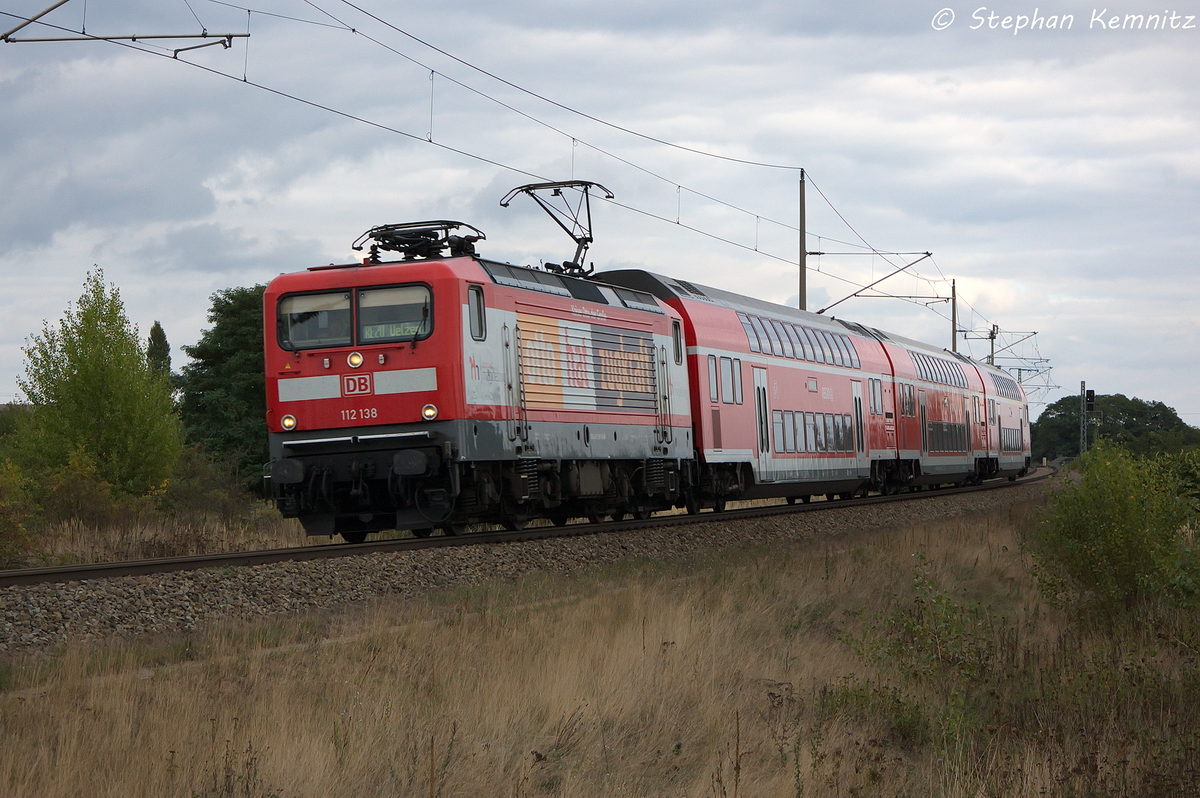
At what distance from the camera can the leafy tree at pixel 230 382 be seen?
58.2m

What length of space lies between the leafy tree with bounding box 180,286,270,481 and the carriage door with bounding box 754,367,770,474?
124 ft

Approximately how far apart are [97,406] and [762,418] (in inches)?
786

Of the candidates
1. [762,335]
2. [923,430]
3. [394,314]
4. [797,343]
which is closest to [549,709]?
[394,314]

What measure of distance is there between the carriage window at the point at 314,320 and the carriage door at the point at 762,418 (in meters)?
10.9

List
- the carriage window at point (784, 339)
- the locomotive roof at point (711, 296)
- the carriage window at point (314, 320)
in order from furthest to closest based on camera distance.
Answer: the carriage window at point (784, 339), the locomotive roof at point (711, 296), the carriage window at point (314, 320)

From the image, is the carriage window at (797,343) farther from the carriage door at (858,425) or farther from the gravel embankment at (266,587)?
the gravel embankment at (266,587)

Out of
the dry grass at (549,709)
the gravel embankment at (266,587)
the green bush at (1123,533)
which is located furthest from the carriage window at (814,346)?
the dry grass at (549,709)

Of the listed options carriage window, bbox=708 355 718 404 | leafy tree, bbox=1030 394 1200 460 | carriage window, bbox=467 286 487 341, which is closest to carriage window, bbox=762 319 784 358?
carriage window, bbox=708 355 718 404

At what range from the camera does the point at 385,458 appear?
14680mm

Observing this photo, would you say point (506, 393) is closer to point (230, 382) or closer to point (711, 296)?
point (711, 296)

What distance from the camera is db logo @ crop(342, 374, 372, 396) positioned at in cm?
1488

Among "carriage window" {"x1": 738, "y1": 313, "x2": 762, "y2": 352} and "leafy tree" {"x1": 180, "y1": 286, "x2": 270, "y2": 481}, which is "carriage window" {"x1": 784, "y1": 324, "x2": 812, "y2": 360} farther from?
"leafy tree" {"x1": 180, "y1": 286, "x2": 270, "y2": 481}

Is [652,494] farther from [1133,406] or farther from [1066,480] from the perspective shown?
[1133,406]

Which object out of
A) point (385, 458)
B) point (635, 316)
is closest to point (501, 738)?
point (385, 458)
